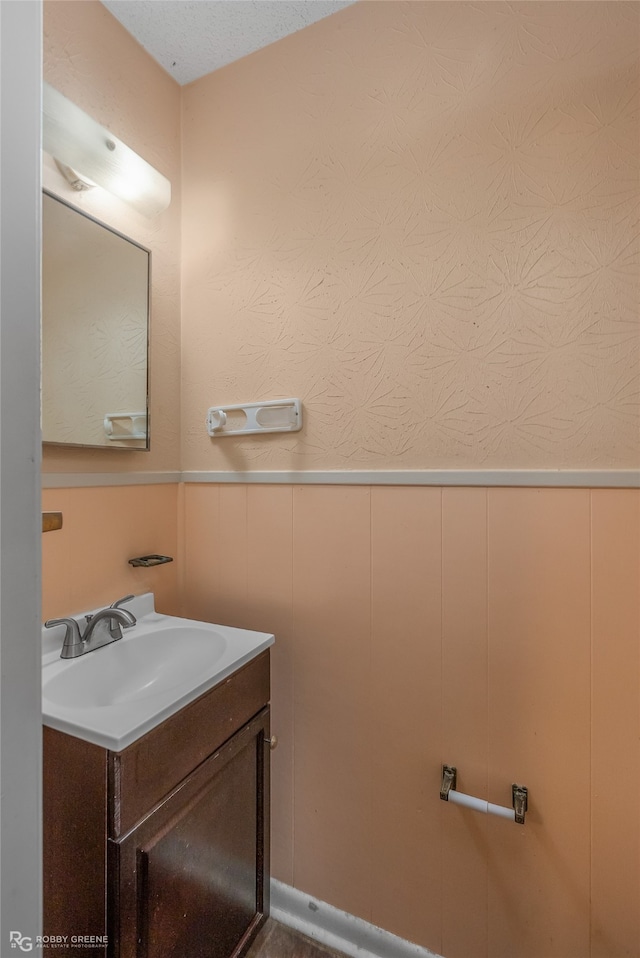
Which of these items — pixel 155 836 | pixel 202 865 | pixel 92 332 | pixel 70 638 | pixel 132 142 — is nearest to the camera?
pixel 155 836

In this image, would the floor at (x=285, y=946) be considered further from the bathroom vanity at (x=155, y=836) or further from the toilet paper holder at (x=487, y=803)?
the toilet paper holder at (x=487, y=803)

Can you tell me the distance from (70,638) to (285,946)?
100 centimetres

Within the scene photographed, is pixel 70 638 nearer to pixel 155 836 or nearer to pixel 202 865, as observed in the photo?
pixel 155 836

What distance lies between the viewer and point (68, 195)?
1.02 meters

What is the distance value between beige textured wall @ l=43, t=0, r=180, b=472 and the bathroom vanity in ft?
2.13

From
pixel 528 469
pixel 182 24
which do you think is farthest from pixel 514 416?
pixel 182 24

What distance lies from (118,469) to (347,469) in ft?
2.12

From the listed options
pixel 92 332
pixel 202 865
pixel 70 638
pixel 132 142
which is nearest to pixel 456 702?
pixel 202 865

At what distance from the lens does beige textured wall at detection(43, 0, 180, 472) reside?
1011mm

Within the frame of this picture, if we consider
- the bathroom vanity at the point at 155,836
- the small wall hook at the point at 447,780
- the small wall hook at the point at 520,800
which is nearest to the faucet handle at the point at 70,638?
the bathroom vanity at the point at 155,836

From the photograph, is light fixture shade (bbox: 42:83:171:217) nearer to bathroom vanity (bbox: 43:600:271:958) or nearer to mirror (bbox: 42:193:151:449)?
mirror (bbox: 42:193:151:449)

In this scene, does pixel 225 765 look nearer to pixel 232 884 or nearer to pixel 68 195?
pixel 232 884

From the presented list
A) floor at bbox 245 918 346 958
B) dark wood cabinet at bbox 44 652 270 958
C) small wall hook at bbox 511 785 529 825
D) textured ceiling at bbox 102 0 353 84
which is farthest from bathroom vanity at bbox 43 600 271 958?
textured ceiling at bbox 102 0 353 84

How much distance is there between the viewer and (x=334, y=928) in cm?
110
